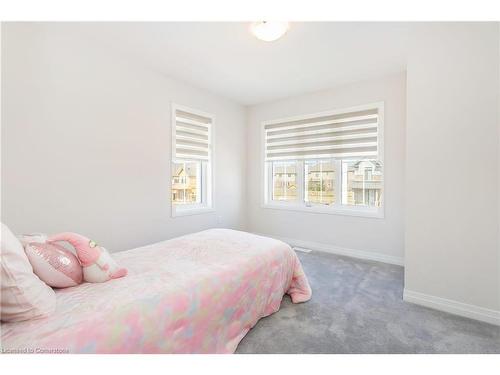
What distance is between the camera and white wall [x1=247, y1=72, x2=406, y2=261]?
3254mm

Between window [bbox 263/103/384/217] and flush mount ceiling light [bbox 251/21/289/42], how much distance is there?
1884 mm

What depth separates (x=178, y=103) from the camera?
3387mm

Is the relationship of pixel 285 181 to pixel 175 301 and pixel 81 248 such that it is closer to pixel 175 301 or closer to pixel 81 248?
pixel 175 301

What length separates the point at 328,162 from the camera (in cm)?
391

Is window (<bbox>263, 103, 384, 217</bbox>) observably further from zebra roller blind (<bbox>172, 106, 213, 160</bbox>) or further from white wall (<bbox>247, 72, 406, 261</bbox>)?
zebra roller blind (<bbox>172, 106, 213, 160</bbox>)

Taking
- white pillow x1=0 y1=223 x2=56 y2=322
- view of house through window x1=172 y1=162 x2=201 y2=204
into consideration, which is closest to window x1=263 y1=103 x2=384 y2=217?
view of house through window x1=172 y1=162 x2=201 y2=204

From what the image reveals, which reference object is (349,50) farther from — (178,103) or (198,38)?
(178,103)

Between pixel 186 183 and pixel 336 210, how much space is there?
7.83 feet

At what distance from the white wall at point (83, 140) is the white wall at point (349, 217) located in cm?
155

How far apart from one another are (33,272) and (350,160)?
3.73 meters

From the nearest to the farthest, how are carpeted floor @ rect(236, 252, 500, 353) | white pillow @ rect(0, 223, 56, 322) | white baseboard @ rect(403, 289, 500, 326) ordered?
white pillow @ rect(0, 223, 56, 322)
carpeted floor @ rect(236, 252, 500, 353)
white baseboard @ rect(403, 289, 500, 326)

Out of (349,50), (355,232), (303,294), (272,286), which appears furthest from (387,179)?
(272,286)

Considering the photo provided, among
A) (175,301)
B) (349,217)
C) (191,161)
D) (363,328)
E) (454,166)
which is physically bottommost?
(363,328)

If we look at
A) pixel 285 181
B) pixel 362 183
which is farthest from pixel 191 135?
pixel 362 183
